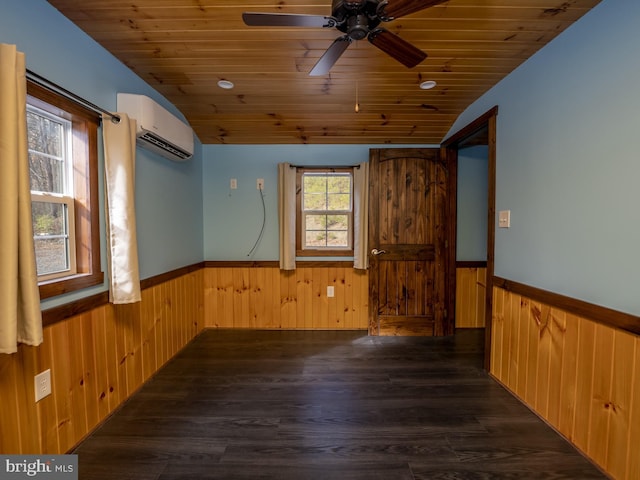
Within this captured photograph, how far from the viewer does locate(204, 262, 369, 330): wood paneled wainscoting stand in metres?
3.29

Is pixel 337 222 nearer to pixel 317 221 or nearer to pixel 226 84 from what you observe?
pixel 317 221

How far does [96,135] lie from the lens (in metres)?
1.67

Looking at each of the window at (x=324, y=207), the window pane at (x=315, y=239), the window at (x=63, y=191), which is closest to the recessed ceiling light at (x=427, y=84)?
the window at (x=324, y=207)

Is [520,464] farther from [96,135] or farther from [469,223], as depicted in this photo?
[96,135]

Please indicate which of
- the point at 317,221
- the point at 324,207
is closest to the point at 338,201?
the point at 324,207

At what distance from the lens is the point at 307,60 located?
1.94 metres

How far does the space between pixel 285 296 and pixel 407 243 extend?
1.54m

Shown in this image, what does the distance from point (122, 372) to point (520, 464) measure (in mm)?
2431

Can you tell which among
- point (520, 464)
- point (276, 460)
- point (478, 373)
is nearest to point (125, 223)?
point (276, 460)

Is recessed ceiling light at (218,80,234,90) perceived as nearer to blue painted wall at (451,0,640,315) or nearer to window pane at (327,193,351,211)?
window pane at (327,193,351,211)

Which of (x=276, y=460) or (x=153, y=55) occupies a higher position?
(x=153, y=55)

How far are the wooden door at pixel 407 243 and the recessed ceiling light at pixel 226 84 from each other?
155cm

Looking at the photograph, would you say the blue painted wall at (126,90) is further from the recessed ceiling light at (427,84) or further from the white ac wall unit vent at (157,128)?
the recessed ceiling light at (427,84)

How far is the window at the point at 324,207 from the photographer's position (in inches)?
130
